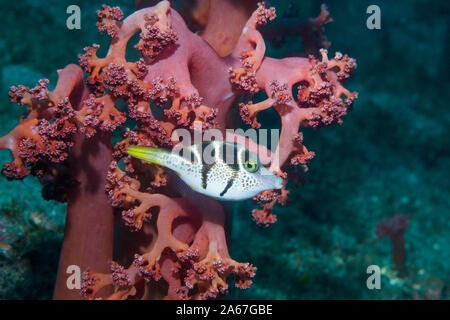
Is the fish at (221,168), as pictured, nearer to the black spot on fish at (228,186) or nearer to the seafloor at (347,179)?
the black spot on fish at (228,186)

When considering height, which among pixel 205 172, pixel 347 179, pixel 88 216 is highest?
pixel 347 179

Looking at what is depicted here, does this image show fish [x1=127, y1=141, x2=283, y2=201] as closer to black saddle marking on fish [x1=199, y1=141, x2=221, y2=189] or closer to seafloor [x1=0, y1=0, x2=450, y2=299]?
black saddle marking on fish [x1=199, y1=141, x2=221, y2=189]

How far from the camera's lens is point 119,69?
217 centimetres

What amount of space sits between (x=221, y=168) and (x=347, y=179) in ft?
17.4

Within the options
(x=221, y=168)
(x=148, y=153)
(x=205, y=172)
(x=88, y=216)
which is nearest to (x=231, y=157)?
(x=221, y=168)

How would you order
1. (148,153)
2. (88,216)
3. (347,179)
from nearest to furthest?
(148,153)
(88,216)
(347,179)

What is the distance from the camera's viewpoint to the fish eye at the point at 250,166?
2.20m

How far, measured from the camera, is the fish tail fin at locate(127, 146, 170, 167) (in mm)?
2141

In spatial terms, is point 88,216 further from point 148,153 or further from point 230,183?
point 230,183

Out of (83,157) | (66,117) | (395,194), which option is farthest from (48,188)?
(395,194)

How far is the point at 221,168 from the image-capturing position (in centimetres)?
220

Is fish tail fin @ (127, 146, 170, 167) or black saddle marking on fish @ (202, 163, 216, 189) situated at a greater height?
fish tail fin @ (127, 146, 170, 167)

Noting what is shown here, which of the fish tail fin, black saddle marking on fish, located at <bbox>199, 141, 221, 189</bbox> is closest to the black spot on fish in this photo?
black saddle marking on fish, located at <bbox>199, 141, 221, 189</bbox>

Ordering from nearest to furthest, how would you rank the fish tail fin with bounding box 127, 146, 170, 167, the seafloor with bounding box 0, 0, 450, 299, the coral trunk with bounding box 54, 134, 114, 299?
the fish tail fin with bounding box 127, 146, 170, 167
the coral trunk with bounding box 54, 134, 114, 299
the seafloor with bounding box 0, 0, 450, 299
